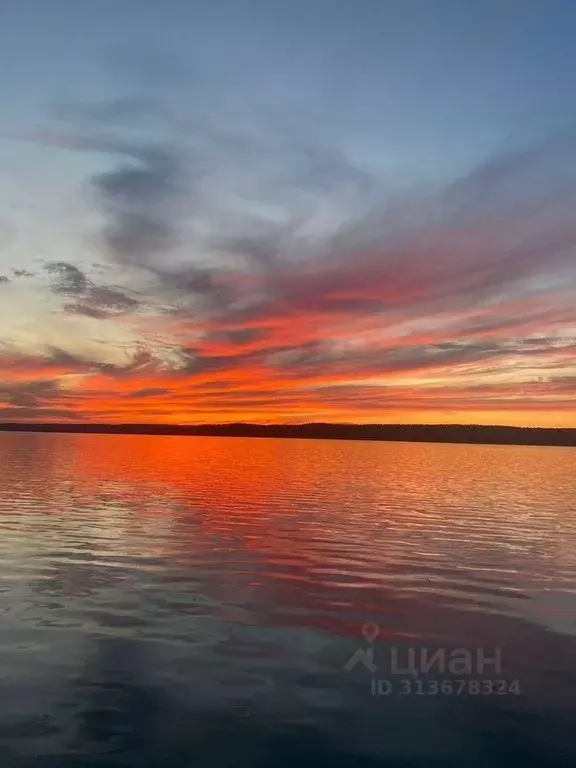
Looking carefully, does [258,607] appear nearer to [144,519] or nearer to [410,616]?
[410,616]

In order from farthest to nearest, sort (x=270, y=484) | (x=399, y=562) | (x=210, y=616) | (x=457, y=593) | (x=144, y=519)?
1. (x=270, y=484)
2. (x=144, y=519)
3. (x=399, y=562)
4. (x=457, y=593)
5. (x=210, y=616)

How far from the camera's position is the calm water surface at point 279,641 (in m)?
13.5

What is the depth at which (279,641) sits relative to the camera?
1973 cm

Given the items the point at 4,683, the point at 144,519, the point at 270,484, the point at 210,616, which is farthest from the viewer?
the point at 270,484

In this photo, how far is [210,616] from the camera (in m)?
21.9

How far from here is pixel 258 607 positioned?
76.4ft

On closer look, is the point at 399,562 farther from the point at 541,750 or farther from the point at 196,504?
the point at 196,504

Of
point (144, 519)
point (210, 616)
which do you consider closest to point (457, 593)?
point (210, 616)

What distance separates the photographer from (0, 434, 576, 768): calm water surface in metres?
13.5

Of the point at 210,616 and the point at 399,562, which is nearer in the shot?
the point at 210,616

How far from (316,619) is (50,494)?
40979 mm

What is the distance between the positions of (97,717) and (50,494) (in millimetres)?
45631

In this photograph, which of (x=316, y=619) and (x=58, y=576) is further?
(x=58, y=576)

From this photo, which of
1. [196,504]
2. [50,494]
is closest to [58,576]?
[196,504]
